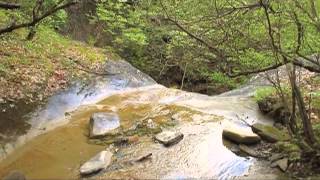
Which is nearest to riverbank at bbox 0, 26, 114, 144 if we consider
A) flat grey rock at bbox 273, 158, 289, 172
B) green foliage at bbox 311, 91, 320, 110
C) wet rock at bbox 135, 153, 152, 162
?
wet rock at bbox 135, 153, 152, 162

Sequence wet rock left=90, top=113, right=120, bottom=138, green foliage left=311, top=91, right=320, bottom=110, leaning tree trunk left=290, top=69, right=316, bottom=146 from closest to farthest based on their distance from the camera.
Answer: leaning tree trunk left=290, top=69, right=316, bottom=146 → wet rock left=90, top=113, right=120, bottom=138 → green foliage left=311, top=91, right=320, bottom=110

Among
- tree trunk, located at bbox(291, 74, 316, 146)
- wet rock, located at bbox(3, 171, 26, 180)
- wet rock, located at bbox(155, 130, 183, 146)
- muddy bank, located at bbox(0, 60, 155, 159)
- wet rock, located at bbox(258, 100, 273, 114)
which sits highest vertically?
tree trunk, located at bbox(291, 74, 316, 146)

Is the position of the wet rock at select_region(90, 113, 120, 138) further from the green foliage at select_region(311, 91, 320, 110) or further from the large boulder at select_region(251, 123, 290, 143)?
the green foliage at select_region(311, 91, 320, 110)

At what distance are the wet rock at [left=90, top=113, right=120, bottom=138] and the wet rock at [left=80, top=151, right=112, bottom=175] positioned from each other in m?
1.07

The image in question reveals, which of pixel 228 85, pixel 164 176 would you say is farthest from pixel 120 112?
pixel 228 85

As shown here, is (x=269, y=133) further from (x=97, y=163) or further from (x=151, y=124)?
(x=97, y=163)

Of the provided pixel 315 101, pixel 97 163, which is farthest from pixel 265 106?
pixel 97 163

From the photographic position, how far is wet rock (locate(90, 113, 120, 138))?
925 centimetres

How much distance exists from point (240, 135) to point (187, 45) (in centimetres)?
719

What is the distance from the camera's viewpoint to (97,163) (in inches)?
306

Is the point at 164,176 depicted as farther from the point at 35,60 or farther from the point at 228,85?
the point at 228,85

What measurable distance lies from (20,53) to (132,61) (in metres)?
6.52

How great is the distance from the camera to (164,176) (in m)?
7.33

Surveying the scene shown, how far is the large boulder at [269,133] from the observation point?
8.15 metres
